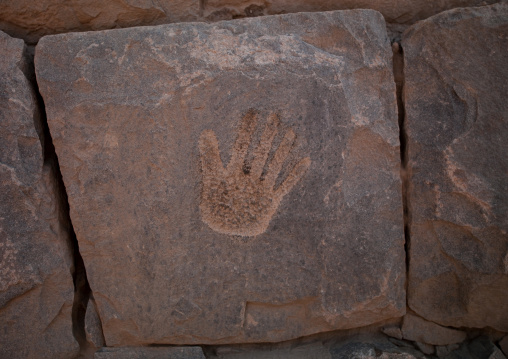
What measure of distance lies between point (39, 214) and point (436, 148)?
1.14m

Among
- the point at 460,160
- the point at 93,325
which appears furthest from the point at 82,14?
the point at 460,160

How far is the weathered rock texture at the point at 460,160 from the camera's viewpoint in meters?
1.19

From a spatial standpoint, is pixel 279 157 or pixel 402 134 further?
pixel 402 134

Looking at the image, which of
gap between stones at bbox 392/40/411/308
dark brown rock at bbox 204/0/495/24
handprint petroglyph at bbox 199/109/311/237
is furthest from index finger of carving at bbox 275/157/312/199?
dark brown rock at bbox 204/0/495/24

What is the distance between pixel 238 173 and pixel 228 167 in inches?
1.3

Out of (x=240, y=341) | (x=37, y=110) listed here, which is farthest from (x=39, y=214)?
(x=240, y=341)

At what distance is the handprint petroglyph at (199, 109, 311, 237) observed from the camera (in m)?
1.17

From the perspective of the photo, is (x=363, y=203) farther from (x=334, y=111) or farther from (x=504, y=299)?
(x=504, y=299)

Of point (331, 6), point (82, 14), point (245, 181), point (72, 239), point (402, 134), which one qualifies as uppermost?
point (331, 6)

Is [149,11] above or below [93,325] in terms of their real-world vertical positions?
above

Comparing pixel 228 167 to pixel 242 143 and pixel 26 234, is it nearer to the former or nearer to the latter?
pixel 242 143

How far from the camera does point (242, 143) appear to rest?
1.17 metres

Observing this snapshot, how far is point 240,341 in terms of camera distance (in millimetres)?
1242

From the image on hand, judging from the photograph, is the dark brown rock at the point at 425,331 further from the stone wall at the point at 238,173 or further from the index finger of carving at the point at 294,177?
the index finger of carving at the point at 294,177
